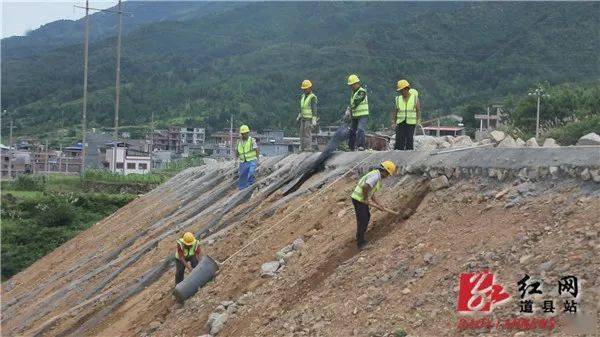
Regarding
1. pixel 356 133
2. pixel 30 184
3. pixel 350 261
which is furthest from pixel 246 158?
pixel 30 184

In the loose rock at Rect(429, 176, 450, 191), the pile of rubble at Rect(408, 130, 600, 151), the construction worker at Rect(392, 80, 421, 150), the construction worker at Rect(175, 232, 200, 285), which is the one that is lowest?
the construction worker at Rect(175, 232, 200, 285)

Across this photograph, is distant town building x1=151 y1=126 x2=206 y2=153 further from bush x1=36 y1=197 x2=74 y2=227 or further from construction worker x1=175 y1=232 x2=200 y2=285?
construction worker x1=175 y1=232 x2=200 y2=285

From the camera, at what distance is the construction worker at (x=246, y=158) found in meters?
16.5

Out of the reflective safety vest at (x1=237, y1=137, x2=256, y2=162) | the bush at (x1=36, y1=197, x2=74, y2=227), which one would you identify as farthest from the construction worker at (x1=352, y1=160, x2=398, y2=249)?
the bush at (x1=36, y1=197, x2=74, y2=227)

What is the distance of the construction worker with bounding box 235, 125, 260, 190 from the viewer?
1647 centimetres

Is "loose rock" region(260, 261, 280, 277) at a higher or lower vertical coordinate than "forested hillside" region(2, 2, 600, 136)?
Result: lower

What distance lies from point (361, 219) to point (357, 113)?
5077 mm

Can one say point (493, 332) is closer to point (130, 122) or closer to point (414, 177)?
point (414, 177)

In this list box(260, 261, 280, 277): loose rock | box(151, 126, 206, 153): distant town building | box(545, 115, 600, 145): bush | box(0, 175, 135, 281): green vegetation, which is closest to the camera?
box(260, 261, 280, 277): loose rock

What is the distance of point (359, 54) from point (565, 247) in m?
92.2

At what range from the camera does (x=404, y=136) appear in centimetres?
1323

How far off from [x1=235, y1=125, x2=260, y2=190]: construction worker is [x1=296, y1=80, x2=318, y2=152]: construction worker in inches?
43.0

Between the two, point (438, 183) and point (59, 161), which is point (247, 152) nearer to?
point (438, 183)

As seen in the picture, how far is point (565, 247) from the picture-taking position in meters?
7.26
